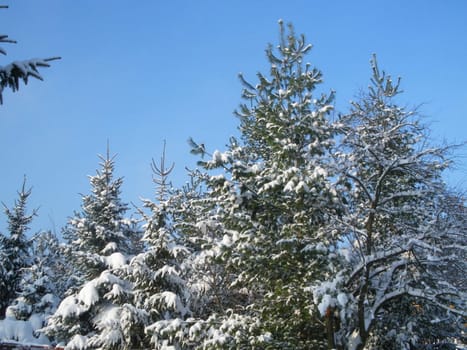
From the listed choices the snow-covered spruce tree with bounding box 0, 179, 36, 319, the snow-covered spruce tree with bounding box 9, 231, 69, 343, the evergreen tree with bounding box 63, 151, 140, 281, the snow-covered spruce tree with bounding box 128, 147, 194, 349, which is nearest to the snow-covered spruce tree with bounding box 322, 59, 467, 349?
Answer: the snow-covered spruce tree with bounding box 128, 147, 194, 349

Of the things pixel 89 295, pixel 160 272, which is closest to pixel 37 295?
pixel 89 295

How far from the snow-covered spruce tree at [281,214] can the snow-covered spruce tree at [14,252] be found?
16.7 metres

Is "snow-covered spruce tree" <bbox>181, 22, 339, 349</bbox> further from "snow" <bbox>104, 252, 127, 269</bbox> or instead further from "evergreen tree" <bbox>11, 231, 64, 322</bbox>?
"evergreen tree" <bbox>11, 231, 64, 322</bbox>

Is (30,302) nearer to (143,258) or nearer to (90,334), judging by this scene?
(90,334)

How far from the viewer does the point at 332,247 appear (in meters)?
11.4

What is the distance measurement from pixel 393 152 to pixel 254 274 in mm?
4770

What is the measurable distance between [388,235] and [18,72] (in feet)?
33.2

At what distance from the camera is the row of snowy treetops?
33.8 ft

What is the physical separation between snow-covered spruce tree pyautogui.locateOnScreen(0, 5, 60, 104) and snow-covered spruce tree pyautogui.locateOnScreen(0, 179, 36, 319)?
21.2m

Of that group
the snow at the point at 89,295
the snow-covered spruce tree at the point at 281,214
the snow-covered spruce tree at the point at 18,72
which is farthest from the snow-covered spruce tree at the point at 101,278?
the snow-covered spruce tree at the point at 18,72

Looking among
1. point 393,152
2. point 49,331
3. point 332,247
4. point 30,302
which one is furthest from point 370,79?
point 30,302

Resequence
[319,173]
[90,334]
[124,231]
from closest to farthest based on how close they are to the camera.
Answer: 1. [319,173]
2. [90,334]
3. [124,231]

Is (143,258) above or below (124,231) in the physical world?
below

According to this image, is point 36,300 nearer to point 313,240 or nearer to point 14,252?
point 14,252
